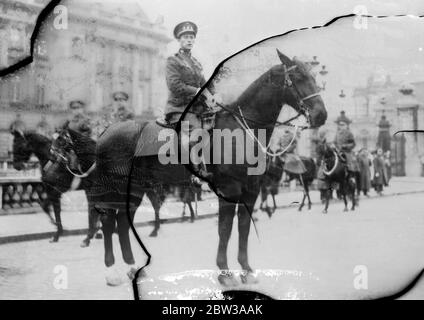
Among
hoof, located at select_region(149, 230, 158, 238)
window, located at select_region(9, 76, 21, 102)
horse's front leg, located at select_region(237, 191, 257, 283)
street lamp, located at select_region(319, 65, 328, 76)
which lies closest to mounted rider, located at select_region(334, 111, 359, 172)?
street lamp, located at select_region(319, 65, 328, 76)

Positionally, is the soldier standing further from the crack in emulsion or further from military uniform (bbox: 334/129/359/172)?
military uniform (bbox: 334/129/359/172)

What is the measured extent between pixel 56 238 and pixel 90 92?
82 centimetres

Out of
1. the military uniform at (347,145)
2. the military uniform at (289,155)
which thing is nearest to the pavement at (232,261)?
the military uniform at (289,155)

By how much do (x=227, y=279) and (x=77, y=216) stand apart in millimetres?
890

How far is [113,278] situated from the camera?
305 centimetres

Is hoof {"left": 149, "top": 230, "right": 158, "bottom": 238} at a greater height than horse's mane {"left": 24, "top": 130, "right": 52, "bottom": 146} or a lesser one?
lesser

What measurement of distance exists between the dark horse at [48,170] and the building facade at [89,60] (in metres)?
0.07

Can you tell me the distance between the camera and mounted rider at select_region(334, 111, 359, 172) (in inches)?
121

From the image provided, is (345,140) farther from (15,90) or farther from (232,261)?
(15,90)

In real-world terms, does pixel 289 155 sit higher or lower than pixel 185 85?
lower

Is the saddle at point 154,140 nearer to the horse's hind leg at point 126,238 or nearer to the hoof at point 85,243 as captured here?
the horse's hind leg at point 126,238

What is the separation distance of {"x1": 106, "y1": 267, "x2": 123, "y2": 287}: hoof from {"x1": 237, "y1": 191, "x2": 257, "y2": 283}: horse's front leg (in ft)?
2.18

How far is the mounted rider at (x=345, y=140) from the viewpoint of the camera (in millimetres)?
3078

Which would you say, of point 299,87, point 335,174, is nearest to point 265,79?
point 299,87
